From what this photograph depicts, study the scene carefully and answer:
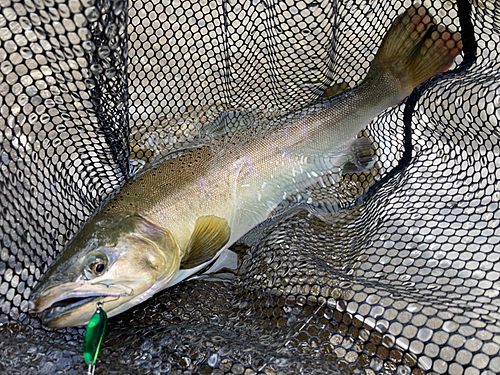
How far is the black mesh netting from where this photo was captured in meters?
1.59

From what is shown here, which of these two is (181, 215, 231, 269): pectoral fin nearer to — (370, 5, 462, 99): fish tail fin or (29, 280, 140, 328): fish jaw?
(29, 280, 140, 328): fish jaw

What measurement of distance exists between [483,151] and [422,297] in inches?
41.5

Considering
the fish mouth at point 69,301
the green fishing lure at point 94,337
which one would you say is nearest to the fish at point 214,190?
the fish mouth at point 69,301

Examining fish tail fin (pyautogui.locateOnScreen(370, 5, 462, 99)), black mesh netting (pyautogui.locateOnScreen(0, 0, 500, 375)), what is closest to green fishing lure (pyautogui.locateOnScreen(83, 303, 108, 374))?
black mesh netting (pyautogui.locateOnScreen(0, 0, 500, 375))

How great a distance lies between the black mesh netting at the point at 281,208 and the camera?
1595 millimetres

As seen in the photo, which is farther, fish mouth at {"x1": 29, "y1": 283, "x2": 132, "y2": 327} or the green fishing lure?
fish mouth at {"x1": 29, "y1": 283, "x2": 132, "y2": 327}

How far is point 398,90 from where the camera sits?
2391 mm

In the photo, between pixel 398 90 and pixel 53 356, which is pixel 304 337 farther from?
pixel 398 90

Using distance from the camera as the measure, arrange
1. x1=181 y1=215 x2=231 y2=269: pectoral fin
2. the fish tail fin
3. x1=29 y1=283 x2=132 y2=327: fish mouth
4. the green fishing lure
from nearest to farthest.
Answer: the green fishing lure, x1=29 y1=283 x2=132 y2=327: fish mouth, x1=181 y1=215 x2=231 y2=269: pectoral fin, the fish tail fin

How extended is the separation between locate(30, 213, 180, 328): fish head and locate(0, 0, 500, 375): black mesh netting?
0.12 metres

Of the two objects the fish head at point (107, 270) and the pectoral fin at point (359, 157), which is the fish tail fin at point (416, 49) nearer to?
the pectoral fin at point (359, 157)

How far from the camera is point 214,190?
7.00 ft

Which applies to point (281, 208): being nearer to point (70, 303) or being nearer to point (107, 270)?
point (107, 270)

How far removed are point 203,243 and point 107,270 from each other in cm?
49
